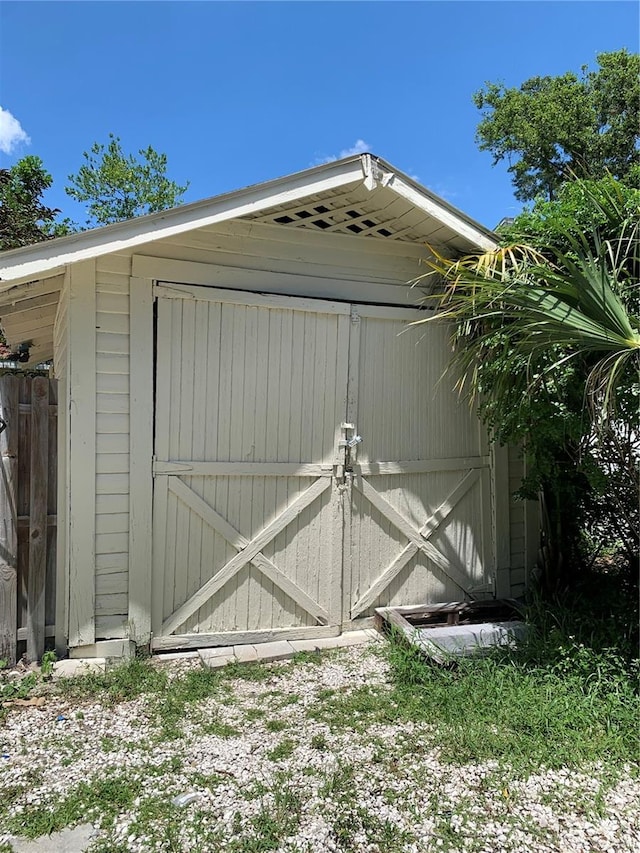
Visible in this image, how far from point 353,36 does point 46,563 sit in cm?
717

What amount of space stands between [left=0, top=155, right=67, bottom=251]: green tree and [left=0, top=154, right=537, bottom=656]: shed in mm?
6740

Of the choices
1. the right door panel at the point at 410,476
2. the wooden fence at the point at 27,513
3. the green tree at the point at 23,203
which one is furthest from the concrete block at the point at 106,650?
the green tree at the point at 23,203

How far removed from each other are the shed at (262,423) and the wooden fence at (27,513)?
4.3 inches

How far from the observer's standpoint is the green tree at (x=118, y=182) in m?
16.9

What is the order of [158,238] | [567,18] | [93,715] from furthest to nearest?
1. [567,18]
2. [158,238]
3. [93,715]

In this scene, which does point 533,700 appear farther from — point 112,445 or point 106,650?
point 112,445

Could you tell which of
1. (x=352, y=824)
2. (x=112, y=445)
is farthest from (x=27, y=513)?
(x=352, y=824)

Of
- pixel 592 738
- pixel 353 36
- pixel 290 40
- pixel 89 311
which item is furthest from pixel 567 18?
pixel 592 738

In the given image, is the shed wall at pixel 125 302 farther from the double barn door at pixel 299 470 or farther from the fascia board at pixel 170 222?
the fascia board at pixel 170 222

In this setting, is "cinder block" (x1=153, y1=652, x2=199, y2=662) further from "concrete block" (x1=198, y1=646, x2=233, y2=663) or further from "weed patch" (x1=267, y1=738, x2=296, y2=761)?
"weed patch" (x1=267, y1=738, x2=296, y2=761)

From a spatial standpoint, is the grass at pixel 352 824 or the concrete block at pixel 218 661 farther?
the concrete block at pixel 218 661

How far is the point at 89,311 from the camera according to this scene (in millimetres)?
3438


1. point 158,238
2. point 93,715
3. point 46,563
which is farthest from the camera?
point 46,563

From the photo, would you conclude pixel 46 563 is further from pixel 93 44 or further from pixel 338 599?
pixel 93 44
